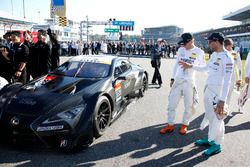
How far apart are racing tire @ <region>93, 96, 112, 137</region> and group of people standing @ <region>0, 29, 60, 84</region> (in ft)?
9.78

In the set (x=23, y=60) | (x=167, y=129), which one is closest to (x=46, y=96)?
(x=167, y=129)

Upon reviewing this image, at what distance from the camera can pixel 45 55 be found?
641 cm

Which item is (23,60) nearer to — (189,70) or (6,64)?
(6,64)

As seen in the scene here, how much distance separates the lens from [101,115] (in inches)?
158

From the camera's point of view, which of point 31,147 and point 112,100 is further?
point 112,100

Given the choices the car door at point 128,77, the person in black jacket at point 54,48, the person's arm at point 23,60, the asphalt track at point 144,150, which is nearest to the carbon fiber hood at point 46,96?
the asphalt track at point 144,150

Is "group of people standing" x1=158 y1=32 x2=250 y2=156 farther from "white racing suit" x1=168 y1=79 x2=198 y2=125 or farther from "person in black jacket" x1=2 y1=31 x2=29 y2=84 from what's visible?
"person in black jacket" x1=2 y1=31 x2=29 y2=84

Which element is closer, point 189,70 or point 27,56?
point 189,70

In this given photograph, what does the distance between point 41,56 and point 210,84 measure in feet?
14.7

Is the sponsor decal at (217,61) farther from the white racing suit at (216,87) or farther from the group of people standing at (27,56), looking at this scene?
the group of people standing at (27,56)

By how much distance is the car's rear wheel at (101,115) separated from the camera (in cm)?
376

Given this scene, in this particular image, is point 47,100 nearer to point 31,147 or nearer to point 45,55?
point 31,147

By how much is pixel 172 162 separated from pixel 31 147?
6.69ft

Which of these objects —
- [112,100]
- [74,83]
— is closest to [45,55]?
[74,83]
